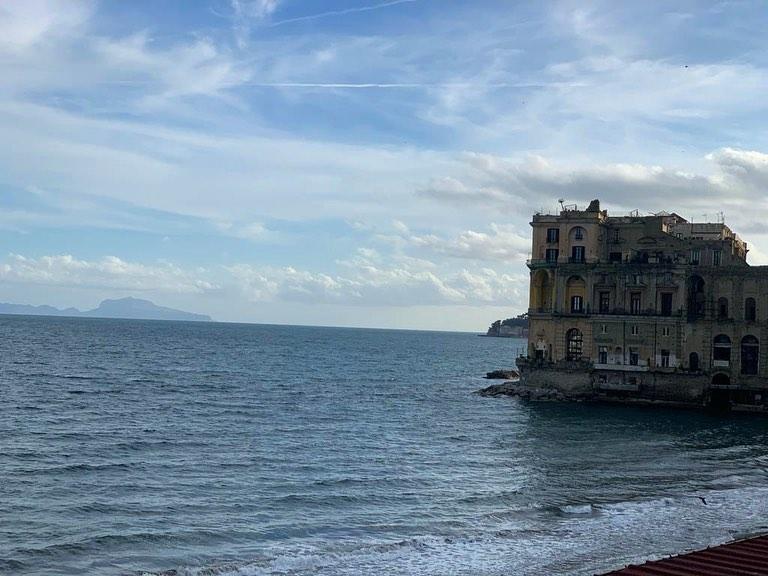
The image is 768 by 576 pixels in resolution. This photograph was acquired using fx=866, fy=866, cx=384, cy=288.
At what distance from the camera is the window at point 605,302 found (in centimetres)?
9906

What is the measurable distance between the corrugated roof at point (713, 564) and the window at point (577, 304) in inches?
→ 2880

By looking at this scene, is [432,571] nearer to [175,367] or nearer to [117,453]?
[117,453]

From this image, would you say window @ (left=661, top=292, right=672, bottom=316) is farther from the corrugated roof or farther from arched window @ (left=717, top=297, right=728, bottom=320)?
the corrugated roof

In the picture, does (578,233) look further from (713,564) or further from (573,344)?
(713,564)

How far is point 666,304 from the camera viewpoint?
95.7 meters

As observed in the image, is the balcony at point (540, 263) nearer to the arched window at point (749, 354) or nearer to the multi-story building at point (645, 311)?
the multi-story building at point (645, 311)

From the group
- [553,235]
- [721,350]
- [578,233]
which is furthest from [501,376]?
[721,350]

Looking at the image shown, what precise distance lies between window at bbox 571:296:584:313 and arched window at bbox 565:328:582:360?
7.92 feet

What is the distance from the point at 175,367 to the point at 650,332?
243 ft

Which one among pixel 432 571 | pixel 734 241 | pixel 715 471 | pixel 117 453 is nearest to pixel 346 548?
pixel 432 571

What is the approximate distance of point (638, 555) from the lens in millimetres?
32688

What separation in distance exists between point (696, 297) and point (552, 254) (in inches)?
663

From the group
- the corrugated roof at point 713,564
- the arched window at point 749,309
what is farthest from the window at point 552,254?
the corrugated roof at point 713,564

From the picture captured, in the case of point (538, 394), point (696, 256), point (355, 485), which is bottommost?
point (355, 485)
